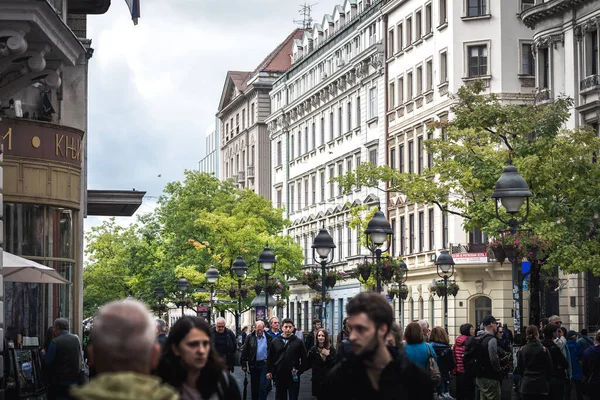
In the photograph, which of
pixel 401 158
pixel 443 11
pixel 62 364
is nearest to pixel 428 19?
pixel 443 11

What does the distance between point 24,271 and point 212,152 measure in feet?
388

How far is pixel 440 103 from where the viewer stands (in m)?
67.6

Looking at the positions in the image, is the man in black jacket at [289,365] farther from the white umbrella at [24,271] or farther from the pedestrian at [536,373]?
the pedestrian at [536,373]

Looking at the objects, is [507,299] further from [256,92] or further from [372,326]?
[372,326]

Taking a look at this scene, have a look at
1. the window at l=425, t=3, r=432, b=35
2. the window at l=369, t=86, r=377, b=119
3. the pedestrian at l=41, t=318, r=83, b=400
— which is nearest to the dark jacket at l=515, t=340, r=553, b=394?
the pedestrian at l=41, t=318, r=83, b=400

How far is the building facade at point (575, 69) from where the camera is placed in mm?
52000

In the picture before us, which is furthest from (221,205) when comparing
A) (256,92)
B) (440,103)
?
(256,92)

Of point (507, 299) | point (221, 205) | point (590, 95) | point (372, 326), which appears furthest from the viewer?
point (221, 205)

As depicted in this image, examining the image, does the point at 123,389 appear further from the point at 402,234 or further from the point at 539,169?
the point at 402,234

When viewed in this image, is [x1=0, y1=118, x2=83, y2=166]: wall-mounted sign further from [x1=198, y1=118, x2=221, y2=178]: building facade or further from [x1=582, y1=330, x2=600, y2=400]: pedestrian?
[x1=198, y1=118, x2=221, y2=178]: building facade

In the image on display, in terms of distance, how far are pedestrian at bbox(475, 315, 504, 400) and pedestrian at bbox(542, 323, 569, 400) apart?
2.58 feet

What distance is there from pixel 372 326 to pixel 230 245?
70.9 meters

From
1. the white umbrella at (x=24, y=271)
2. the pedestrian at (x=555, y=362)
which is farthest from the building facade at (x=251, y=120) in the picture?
the pedestrian at (x=555, y=362)

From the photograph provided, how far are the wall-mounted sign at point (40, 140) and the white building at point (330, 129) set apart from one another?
5071cm
